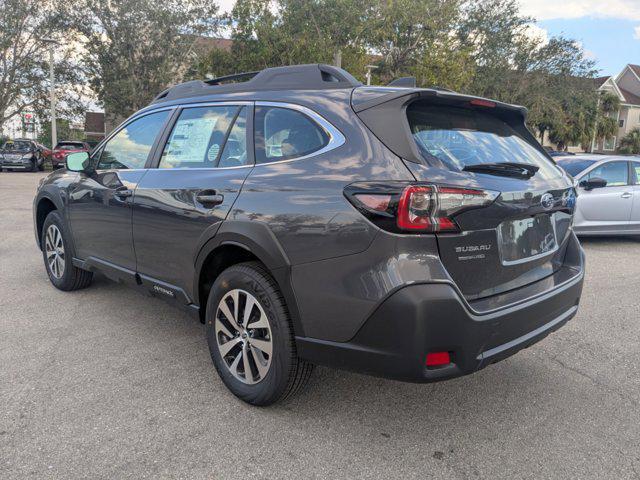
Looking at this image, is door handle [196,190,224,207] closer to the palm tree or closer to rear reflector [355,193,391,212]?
rear reflector [355,193,391,212]

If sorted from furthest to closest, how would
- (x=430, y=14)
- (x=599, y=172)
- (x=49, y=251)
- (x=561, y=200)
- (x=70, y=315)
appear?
(x=430, y=14)
(x=599, y=172)
(x=49, y=251)
(x=70, y=315)
(x=561, y=200)

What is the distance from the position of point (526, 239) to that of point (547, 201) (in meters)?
0.28

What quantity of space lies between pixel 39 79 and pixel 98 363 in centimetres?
3409

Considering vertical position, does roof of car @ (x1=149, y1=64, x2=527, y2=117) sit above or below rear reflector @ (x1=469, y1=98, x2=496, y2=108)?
above

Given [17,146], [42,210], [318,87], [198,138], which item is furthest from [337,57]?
[318,87]

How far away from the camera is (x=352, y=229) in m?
2.38

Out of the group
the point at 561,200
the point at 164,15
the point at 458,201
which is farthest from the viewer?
the point at 164,15

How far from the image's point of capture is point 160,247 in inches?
139

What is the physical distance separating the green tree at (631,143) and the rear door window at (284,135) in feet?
189

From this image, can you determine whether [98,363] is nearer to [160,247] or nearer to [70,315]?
[160,247]

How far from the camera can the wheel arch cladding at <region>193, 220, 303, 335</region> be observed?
Result: 8.66 ft

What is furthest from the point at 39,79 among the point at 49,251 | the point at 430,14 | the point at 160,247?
the point at 160,247

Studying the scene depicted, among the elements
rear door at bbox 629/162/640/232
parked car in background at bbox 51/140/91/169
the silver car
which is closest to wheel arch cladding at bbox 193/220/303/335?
the silver car

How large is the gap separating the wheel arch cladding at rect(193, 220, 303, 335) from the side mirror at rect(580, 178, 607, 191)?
7067mm
